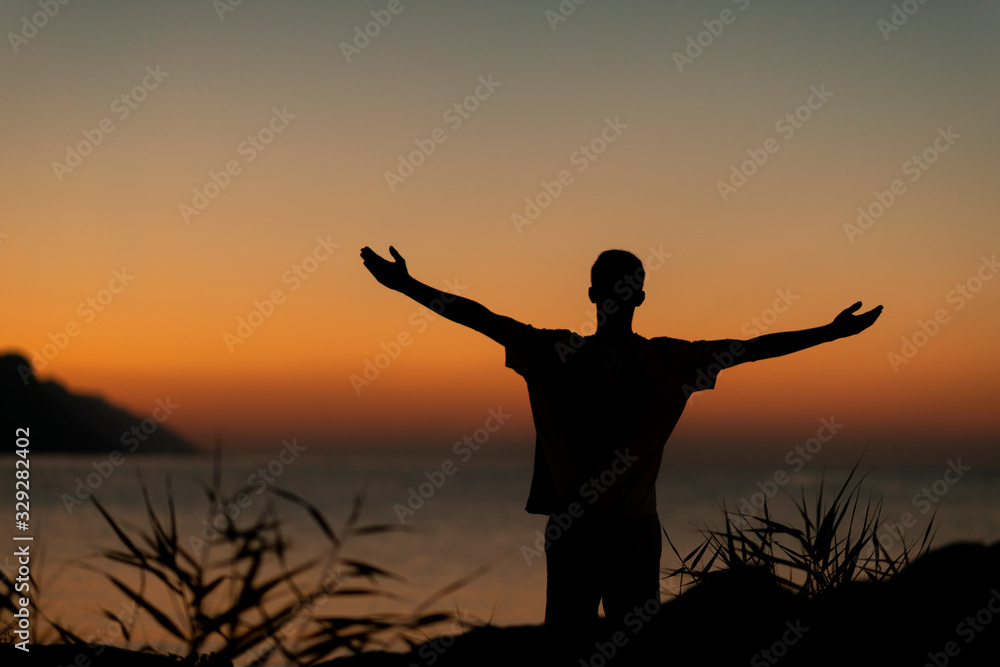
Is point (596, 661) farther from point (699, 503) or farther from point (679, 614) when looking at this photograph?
point (699, 503)

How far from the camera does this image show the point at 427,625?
9.78ft

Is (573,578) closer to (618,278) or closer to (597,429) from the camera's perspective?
(597,429)

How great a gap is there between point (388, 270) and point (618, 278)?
0.86 metres

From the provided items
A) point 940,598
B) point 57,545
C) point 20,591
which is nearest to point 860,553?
point 940,598

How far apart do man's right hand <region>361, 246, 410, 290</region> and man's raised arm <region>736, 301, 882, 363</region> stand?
1355mm

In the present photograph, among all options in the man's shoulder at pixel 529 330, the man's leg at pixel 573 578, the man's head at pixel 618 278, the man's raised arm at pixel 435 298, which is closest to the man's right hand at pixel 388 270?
the man's raised arm at pixel 435 298

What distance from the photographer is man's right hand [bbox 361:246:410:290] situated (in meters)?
3.24

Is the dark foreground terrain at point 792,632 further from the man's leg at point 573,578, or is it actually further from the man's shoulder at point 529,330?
the man's shoulder at point 529,330

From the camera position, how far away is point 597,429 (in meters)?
3.19

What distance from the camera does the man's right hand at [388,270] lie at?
324cm

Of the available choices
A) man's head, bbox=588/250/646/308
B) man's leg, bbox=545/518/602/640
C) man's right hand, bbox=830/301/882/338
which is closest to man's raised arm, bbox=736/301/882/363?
man's right hand, bbox=830/301/882/338

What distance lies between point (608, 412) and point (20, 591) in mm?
2296

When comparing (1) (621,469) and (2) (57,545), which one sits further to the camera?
(2) (57,545)

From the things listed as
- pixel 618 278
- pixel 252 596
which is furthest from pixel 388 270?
pixel 252 596
